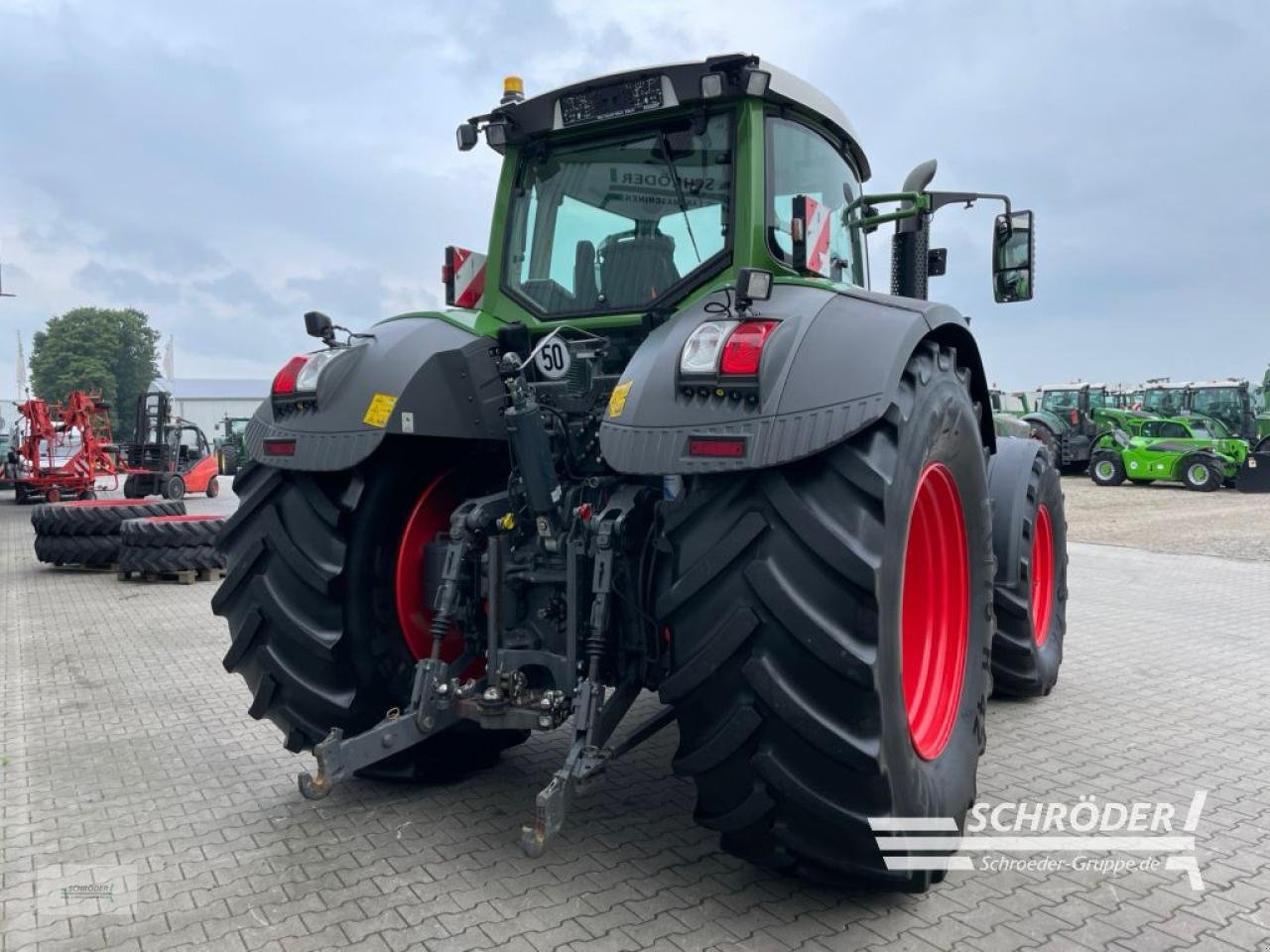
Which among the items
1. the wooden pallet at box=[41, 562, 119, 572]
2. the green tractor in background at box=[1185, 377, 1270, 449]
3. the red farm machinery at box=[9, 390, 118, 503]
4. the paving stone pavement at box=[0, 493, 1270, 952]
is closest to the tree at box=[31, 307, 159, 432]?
the red farm machinery at box=[9, 390, 118, 503]

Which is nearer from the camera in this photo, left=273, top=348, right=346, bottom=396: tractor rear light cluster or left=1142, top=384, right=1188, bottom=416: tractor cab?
left=273, top=348, right=346, bottom=396: tractor rear light cluster

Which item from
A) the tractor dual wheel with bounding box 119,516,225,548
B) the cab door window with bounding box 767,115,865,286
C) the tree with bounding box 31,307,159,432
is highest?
the tree with bounding box 31,307,159,432

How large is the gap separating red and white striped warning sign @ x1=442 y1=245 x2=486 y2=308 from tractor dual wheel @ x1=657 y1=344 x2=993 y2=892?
187cm

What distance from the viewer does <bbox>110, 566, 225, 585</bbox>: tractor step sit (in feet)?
31.5

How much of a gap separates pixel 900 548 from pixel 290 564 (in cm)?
208

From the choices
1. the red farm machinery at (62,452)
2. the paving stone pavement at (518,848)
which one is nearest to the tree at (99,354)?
the red farm machinery at (62,452)

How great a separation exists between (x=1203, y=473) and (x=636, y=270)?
20.9m

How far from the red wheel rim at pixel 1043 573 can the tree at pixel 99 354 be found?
6884 centimetres

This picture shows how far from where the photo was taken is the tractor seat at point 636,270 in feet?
11.2

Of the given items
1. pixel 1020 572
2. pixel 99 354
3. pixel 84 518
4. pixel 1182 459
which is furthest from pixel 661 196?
pixel 99 354

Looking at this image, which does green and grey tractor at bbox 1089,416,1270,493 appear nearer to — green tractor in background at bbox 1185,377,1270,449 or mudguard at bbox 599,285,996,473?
green tractor in background at bbox 1185,377,1270,449

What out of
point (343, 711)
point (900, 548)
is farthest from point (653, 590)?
Answer: point (343, 711)

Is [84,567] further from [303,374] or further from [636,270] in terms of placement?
[636,270]

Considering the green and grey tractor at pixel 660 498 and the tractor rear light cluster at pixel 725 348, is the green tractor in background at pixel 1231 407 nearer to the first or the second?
the green and grey tractor at pixel 660 498
